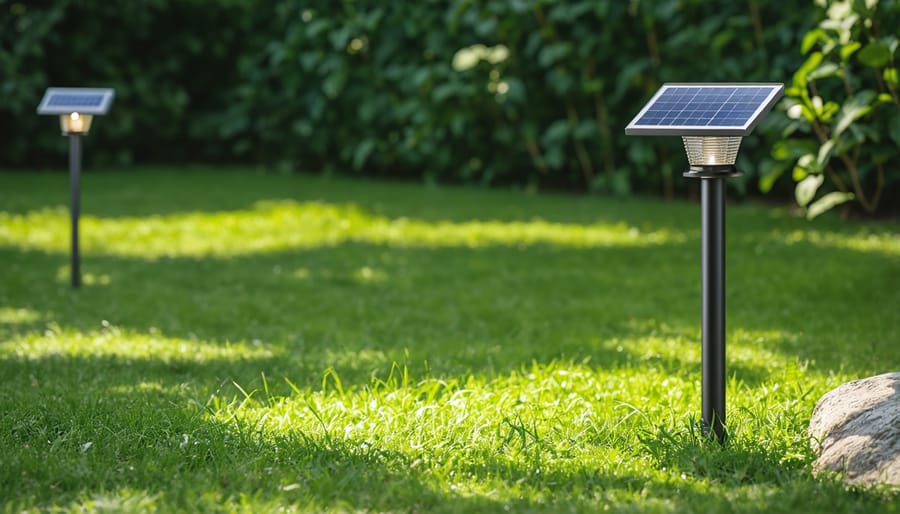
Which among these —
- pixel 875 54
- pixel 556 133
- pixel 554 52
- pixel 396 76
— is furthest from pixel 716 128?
pixel 396 76

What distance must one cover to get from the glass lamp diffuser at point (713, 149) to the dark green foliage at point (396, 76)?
5.91 metres

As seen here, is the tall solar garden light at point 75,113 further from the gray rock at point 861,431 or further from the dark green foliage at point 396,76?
the dark green foliage at point 396,76

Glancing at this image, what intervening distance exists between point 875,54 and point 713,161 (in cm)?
365

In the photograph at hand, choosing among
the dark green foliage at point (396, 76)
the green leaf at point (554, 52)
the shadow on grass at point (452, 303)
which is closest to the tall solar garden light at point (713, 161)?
the shadow on grass at point (452, 303)

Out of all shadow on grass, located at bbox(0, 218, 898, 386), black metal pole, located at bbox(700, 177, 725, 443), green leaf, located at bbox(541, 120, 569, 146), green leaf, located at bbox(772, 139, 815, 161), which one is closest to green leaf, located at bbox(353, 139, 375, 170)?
green leaf, located at bbox(541, 120, 569, 146)

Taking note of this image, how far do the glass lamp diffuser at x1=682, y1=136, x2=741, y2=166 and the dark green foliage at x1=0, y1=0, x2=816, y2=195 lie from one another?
232 inches

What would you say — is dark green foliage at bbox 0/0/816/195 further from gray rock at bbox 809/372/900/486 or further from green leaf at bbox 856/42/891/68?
gray rock at bbox 809/372/900/486

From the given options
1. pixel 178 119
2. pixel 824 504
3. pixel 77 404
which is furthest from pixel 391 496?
pixel 178 119

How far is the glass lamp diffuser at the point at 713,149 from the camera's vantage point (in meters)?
3.63

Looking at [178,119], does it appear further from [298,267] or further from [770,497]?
[770,497]

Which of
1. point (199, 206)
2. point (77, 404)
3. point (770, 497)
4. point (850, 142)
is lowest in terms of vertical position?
A: point (199, 206)

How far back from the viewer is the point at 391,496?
3.32 m

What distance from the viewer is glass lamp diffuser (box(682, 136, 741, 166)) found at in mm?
3633

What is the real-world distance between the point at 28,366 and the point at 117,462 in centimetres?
178
